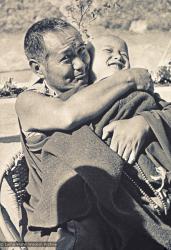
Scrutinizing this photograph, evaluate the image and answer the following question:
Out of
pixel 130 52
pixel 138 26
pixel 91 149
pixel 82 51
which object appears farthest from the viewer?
pixel 138 26

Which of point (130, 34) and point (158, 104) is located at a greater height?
point (158, 104)

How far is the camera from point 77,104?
315 centimetres

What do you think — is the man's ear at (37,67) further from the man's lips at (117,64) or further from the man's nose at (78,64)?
the man's lips at (117,64)

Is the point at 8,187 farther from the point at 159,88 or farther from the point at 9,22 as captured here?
the point at 9,22

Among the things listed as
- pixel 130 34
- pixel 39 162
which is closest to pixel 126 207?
pixel 39 162

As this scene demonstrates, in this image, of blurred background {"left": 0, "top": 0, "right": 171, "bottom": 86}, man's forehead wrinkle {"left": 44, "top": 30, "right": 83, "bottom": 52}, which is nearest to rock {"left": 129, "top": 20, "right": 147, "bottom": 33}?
blurred background {"left": 0, "top": 0, "right": 171, "bottom": 86}

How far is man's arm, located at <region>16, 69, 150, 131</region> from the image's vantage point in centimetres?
316

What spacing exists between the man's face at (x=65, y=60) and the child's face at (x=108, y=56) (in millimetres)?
73

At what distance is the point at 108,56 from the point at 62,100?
30 centimetres

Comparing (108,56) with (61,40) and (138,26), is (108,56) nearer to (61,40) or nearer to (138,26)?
(61,40)

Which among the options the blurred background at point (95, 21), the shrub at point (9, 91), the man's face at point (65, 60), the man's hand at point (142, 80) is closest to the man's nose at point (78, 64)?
the man's face at point (65, 60)

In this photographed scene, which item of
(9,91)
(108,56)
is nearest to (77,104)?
(108,56)

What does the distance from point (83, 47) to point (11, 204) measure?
88cm

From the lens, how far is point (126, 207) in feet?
10.1
